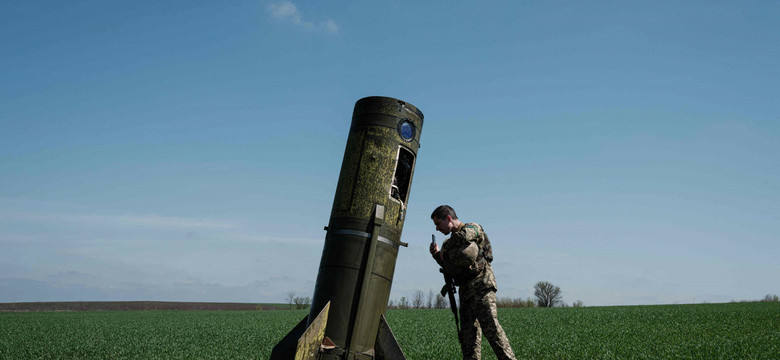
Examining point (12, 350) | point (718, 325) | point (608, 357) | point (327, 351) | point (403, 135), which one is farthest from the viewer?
point (718, 325)

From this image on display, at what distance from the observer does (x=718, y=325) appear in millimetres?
18531

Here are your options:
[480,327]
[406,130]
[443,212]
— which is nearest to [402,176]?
[406,130]

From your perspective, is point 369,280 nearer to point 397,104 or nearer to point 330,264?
point 330,264

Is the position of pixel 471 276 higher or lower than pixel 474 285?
higher

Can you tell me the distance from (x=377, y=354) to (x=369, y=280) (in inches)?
46.0

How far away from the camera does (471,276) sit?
22.7 ft

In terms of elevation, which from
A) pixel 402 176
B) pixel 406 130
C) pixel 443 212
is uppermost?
pixel 406 130

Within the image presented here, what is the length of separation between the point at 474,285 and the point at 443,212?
43.6 inches

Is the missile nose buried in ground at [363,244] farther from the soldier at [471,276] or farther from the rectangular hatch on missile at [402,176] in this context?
the soldier at [471,276]

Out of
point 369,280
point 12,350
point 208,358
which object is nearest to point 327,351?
point 369,280

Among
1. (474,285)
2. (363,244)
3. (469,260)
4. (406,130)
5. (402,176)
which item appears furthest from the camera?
(402,176)

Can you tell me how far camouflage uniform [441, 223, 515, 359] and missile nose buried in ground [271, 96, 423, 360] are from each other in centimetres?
97

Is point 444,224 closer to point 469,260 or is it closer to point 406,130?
point 469,260

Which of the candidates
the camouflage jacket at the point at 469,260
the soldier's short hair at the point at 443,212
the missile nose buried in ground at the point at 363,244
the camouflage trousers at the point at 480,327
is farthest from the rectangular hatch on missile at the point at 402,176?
the camouflage trousers at the point at 480,327
